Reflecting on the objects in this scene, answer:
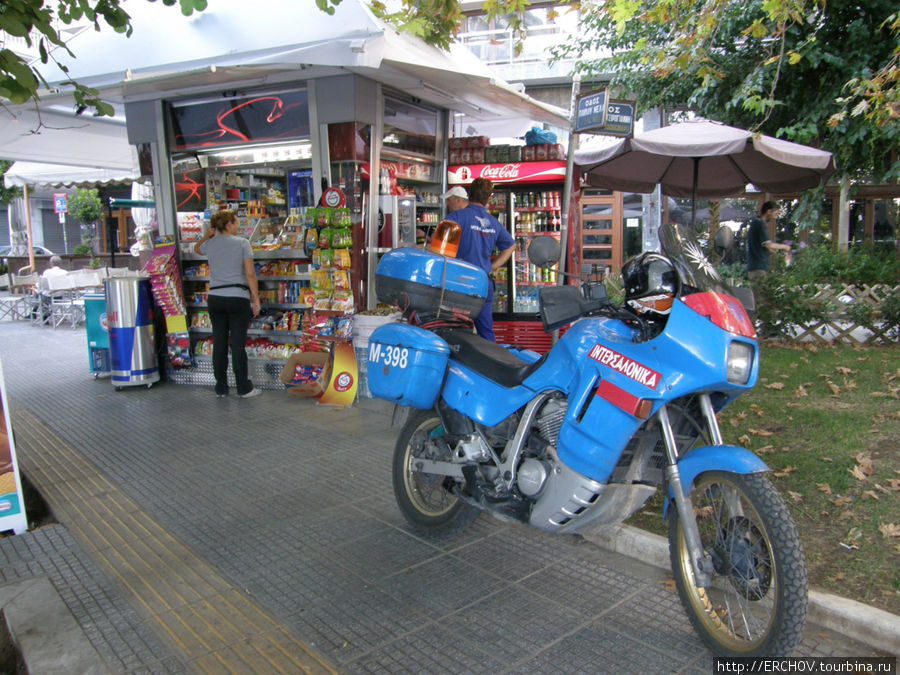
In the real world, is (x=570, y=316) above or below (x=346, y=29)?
below

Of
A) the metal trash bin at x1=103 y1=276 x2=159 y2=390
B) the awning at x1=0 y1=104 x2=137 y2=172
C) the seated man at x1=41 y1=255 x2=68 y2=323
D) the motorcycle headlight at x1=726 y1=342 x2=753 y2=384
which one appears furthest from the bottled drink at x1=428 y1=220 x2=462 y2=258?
the seated man at x1=41 y1=255 x2=68 y2=323

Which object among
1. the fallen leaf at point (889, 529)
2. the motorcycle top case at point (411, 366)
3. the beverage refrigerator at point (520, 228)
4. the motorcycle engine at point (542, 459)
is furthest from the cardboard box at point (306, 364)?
the fallen leaf at point (889, 529)

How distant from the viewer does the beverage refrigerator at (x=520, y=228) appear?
8219mm

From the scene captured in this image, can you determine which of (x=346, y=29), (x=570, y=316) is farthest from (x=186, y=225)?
(x=570, y=316)

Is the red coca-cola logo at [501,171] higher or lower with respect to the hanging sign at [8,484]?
higher

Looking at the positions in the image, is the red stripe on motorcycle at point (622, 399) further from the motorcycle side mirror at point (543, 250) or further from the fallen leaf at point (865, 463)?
the fallen leaf at point (865, 463)

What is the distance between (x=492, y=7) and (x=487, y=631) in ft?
14.4

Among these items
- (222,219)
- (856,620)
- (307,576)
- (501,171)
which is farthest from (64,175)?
(856,620)

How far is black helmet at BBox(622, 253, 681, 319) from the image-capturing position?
2.71 meters

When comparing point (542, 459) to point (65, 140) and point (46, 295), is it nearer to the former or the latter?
point (65, 140)

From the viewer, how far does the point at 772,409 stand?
5.51 m

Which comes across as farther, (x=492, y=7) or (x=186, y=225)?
(x=186, y=225)

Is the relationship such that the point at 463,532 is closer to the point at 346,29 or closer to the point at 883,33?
the point at 346,29

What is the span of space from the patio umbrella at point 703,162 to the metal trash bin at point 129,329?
209 inches
